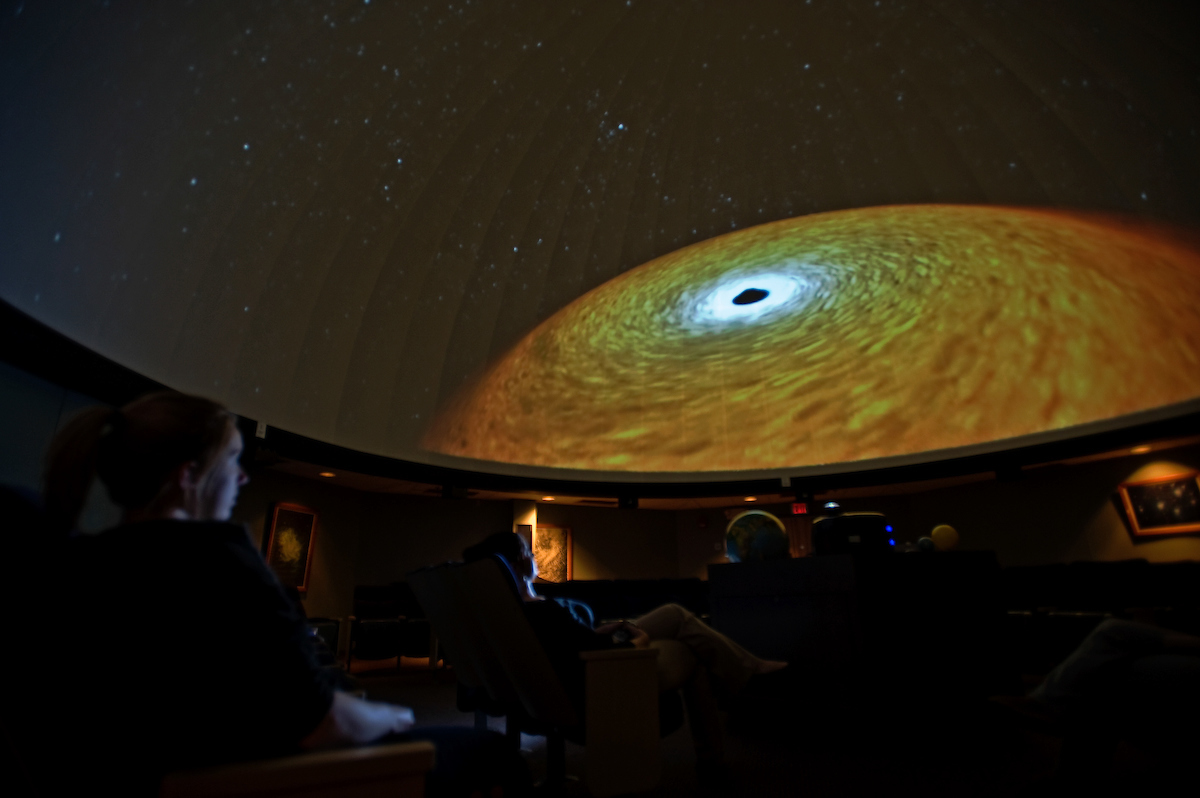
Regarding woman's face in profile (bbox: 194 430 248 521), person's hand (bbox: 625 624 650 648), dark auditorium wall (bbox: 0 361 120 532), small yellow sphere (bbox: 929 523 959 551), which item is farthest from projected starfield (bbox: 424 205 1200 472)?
woman's face in profile (bbox: 194 430 248 521)

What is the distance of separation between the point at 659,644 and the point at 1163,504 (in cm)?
1028

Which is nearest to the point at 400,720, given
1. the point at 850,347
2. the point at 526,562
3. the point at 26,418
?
the point at 526,562

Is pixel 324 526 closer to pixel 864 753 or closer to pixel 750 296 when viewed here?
pixel 750 296

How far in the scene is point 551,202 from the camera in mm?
6883

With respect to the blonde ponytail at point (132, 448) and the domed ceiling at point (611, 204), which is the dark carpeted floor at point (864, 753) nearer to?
the blonde ponytail at point (132, 448)

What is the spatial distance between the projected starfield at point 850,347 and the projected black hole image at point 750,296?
1.2 inches

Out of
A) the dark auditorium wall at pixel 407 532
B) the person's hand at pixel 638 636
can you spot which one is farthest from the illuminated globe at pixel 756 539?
the dark auditorium wall at pixel 407 532

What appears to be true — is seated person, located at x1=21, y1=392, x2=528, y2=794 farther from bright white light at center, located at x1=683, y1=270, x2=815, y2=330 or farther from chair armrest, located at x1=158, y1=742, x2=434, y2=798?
bright white light at center, located at x1=683, y1=270, x2=815, y2=330

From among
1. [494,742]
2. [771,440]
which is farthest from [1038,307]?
[494,742]

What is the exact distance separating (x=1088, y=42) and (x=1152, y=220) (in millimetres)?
1676

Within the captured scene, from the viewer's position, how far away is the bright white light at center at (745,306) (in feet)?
21.3

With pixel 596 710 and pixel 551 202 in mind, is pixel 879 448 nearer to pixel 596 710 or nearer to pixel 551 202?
pixel 551 202

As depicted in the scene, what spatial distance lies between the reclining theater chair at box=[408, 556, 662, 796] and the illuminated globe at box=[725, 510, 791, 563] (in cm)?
180

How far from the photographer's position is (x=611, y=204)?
6938mm
